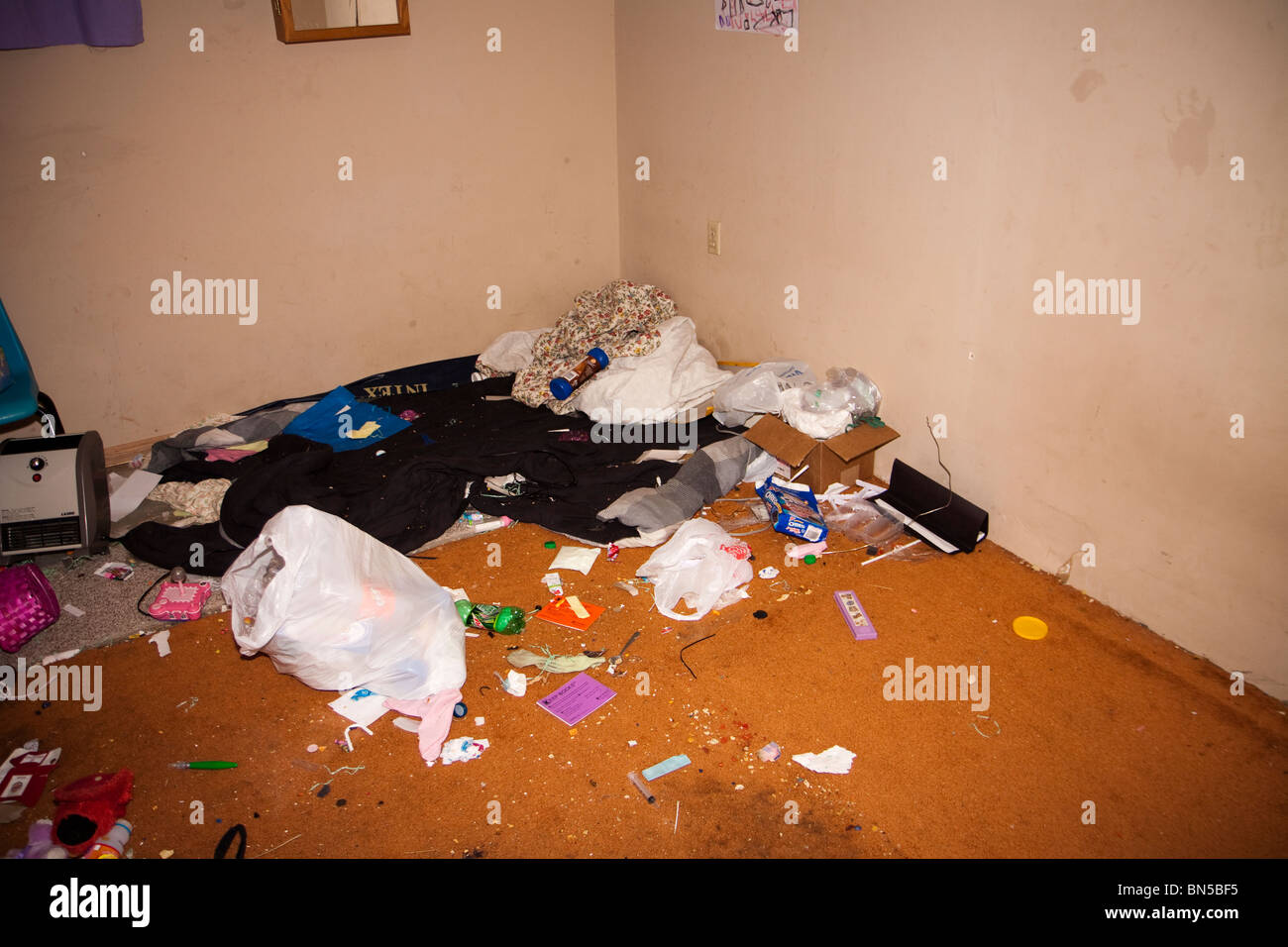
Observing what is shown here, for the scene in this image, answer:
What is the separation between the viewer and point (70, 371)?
3.05 metres

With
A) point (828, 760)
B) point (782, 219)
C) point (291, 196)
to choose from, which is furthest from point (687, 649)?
point (291, 196)

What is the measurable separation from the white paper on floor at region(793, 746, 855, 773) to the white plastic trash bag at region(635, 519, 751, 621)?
53cm

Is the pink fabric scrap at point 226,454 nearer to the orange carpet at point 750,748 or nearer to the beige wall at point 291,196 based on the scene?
the beige wall at point 291,196

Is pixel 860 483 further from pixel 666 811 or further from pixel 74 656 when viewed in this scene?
pixel 74 656

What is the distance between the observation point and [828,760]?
178 centimetres

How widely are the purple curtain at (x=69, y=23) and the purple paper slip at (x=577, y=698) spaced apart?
2703 millimetres

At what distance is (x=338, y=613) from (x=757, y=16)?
96.8 inches

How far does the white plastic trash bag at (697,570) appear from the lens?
2266 mm

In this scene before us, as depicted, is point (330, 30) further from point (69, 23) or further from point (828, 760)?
point (828, 760)

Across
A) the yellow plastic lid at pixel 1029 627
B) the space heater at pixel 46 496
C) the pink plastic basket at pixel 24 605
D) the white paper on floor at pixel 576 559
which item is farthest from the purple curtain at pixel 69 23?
the yellow plastic lid at pixel 1029 627

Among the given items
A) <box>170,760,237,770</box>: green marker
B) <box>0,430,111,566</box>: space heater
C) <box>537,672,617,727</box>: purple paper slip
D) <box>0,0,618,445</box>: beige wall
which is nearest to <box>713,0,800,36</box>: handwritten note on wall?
<box>0,0,618,445</box>: beige wall

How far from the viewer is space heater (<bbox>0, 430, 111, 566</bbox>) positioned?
2.42 m

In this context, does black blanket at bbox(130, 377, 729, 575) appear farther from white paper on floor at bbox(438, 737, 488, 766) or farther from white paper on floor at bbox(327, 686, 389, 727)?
white paper on floor at bbox(438, 737, 488, 766)

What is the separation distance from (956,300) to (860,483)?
0.73 m
